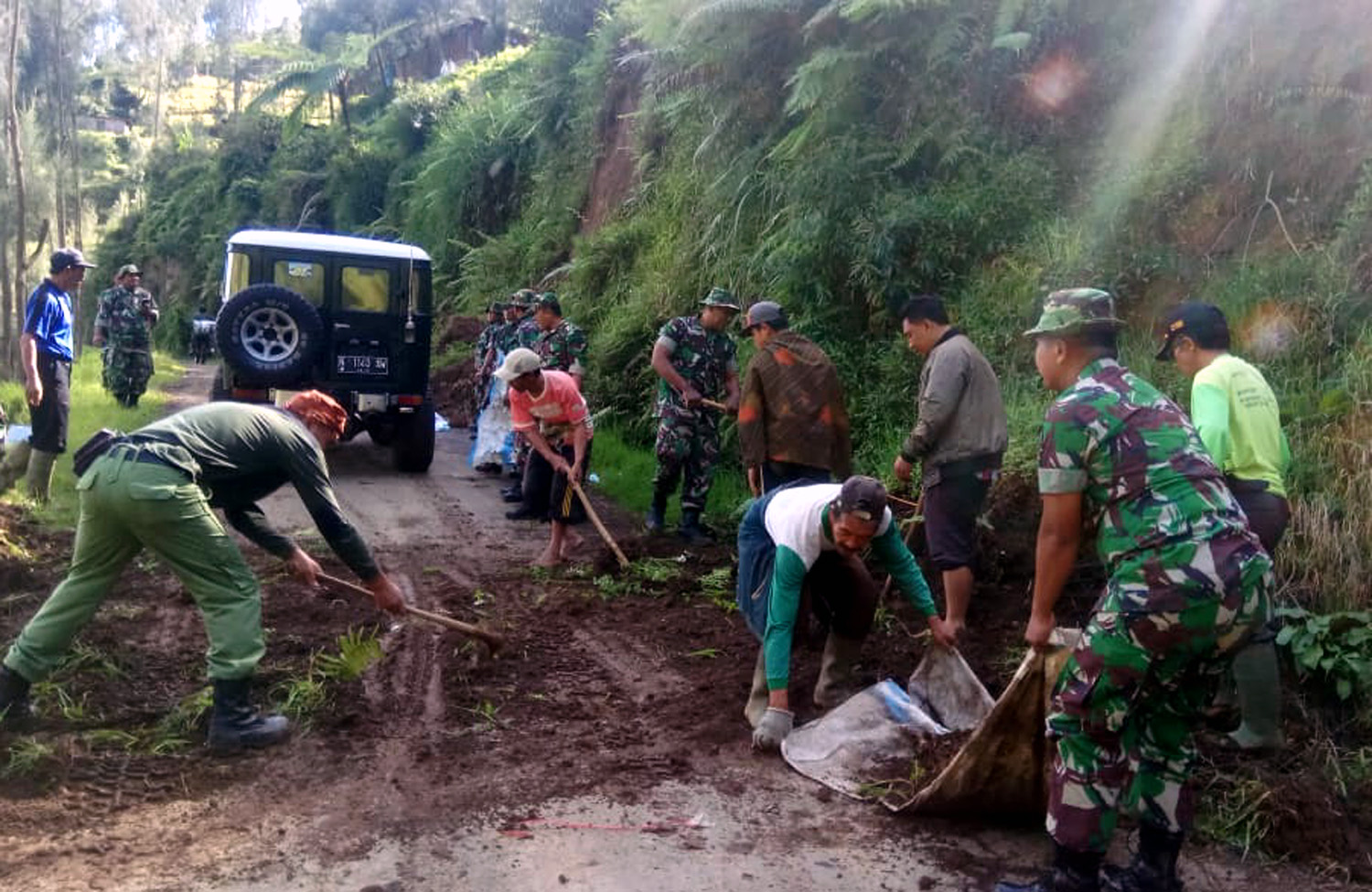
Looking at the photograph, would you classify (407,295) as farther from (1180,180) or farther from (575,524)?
(1180,180)

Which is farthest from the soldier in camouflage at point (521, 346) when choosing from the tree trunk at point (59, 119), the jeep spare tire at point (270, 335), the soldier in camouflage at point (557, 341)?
the tree trunk at point (59, 119)

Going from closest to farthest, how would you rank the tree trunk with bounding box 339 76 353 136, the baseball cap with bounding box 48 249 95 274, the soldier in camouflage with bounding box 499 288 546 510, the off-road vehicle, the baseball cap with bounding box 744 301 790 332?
the baseball cap with bounding box 744 301 790 332, the baseball cap with bounding box 48 249 95 274, the soldier in camouflage with bounding box 499 288 546 510, the off-road vehicle, the tree trunk with bounding box 339 76 353 136

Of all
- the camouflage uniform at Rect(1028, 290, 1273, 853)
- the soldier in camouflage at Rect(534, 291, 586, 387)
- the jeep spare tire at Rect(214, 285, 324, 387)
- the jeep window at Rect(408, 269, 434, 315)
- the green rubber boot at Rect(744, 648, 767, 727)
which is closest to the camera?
the camouflage uniform at Rect(1028, 290, 1273, 853)

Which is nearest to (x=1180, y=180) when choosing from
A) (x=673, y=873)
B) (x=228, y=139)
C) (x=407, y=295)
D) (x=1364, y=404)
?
(x=1364, y=404)

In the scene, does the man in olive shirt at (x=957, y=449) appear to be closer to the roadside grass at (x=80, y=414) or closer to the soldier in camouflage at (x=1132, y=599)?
the soldier in camouflage at (x=1132, y=599)

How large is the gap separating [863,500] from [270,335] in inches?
291

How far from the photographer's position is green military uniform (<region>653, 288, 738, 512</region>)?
26.1 ft

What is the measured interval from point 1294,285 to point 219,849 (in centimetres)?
617

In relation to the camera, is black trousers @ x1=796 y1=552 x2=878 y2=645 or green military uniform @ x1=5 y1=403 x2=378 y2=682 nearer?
green military uniform @ x1=5 y1=403 x2=378 y2=682

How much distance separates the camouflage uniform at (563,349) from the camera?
362 inches

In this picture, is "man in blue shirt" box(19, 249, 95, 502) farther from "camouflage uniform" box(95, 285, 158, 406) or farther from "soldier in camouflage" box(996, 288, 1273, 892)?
"soldier in camouflage" box(996, 288, 1273, 892)

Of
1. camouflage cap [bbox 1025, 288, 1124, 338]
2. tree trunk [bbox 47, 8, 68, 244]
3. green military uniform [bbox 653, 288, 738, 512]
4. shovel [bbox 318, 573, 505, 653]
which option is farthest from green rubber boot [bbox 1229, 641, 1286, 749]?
tree trunk [bbox 47, 8, 68, 244]

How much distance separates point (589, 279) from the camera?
15.2m

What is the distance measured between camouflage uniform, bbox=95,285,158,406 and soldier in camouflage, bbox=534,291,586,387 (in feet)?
24.4
